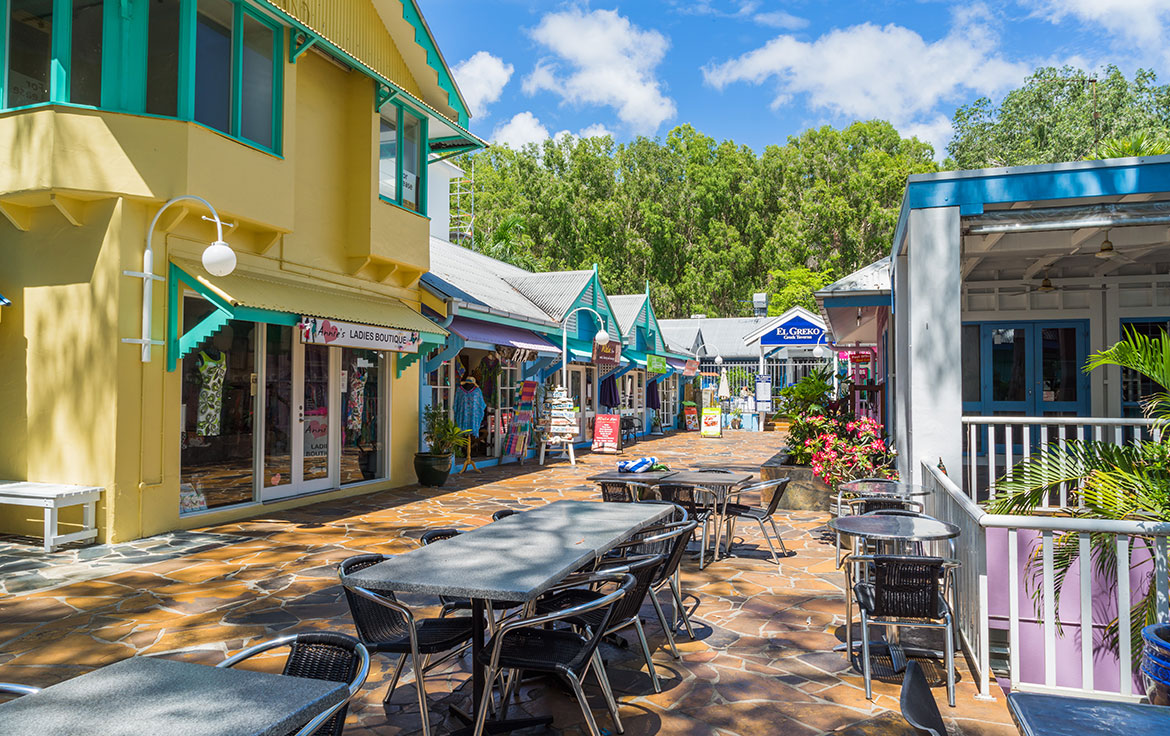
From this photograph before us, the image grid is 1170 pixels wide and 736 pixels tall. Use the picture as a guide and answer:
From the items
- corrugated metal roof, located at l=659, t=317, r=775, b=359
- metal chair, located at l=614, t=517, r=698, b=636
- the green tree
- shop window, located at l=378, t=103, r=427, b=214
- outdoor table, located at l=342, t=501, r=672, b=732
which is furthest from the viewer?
the green tree

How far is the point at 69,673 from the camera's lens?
165 inches

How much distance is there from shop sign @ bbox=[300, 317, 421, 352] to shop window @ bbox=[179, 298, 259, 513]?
35.5 inches

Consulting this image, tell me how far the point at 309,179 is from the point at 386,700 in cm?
778

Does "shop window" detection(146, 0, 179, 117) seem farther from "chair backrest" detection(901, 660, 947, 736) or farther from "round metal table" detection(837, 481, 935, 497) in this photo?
"chair backrest" detection(901, 660, 947, 736)

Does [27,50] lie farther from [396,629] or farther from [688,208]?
[688,208]

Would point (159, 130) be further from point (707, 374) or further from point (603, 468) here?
point (707, 374)

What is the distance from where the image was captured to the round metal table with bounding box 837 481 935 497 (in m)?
6.03

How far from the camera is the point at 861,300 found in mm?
10430

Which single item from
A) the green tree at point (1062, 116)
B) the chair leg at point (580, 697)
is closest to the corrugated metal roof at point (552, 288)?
the chair leg at point (580, 697)

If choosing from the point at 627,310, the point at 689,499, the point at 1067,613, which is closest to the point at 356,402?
the point at 689,499

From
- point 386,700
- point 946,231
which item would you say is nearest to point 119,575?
point 386,700

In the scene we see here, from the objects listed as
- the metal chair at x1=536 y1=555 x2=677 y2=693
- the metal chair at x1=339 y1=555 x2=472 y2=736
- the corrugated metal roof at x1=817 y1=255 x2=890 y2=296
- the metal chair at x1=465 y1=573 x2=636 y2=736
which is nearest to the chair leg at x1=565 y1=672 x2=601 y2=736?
the metal chair at x1=465 y1=573 x2=636 y2=736

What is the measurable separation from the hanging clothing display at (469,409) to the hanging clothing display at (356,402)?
2402 mm

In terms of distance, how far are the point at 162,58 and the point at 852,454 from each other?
28.6 feet
